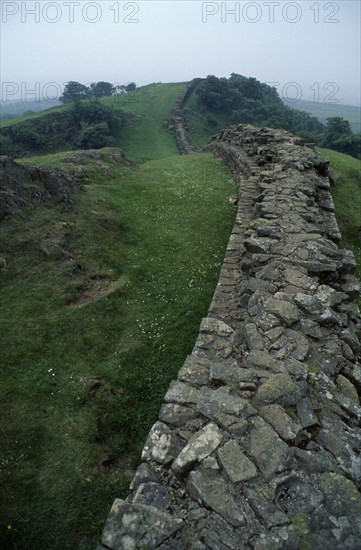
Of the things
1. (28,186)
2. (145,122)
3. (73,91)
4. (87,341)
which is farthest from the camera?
(73,91)

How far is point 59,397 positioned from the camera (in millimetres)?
9148

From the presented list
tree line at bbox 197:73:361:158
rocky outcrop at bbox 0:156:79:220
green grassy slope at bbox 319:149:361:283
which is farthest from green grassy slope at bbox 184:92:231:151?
rocky outcrop at bbox 0:156:79:220

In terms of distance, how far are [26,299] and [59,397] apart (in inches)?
162

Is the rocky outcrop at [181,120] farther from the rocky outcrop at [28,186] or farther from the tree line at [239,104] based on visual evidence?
the rocky outcrop at [28,186]

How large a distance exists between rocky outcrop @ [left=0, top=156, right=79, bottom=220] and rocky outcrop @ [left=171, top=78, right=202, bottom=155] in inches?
2139

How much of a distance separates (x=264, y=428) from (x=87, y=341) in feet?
22.0

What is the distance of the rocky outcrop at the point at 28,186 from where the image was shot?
14938mm

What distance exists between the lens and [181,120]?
92.1 metres

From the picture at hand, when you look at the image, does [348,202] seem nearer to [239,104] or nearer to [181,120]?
[181,120]

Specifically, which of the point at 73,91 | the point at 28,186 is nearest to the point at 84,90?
the point at 73,91

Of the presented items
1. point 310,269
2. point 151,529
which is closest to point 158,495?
point 151,529

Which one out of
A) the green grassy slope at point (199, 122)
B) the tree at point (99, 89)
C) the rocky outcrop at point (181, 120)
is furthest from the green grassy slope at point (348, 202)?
the tree at point (99, 89)

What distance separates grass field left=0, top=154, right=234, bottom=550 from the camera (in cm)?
743

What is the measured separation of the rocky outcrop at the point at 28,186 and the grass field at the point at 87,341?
0.57 metres
